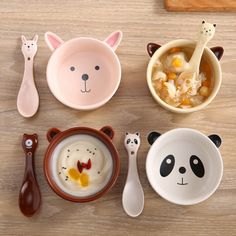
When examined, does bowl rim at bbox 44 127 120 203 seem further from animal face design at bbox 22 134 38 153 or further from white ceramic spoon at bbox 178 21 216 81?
white ceramic spoon at bbox 178 21 216 81

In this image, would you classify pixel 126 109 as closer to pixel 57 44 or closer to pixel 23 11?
pixel 57 44

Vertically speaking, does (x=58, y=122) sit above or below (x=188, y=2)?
below

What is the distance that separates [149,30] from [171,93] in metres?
0.17

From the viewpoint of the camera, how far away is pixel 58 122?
79 centimetres

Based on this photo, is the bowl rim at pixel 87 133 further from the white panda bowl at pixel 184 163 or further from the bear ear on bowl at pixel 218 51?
the bear ear on bowl at pixel 218 51

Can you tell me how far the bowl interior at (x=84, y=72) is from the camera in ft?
2.55

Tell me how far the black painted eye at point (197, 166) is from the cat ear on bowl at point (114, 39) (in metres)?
0.27

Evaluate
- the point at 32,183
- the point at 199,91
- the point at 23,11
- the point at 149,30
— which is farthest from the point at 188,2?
the point at 32,183

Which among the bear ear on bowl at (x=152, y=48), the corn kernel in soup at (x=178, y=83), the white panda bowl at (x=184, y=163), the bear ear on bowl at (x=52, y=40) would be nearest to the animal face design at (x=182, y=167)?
the white panda bowl at (x=184, y=163)

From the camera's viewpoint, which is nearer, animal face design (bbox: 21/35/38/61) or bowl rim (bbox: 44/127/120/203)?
bowl rim (bbox: 44/127/120/203)

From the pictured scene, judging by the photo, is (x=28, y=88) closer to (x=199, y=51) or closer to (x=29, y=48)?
(x=29, y=48)

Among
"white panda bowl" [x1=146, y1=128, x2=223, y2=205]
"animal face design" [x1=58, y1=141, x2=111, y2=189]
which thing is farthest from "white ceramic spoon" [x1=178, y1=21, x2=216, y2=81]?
"animal face design" [x1=58, y1=141, x2=111, y2=189]

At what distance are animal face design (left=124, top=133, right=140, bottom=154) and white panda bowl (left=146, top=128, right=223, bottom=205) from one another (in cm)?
3

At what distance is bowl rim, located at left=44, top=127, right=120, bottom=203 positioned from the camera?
708 mm
